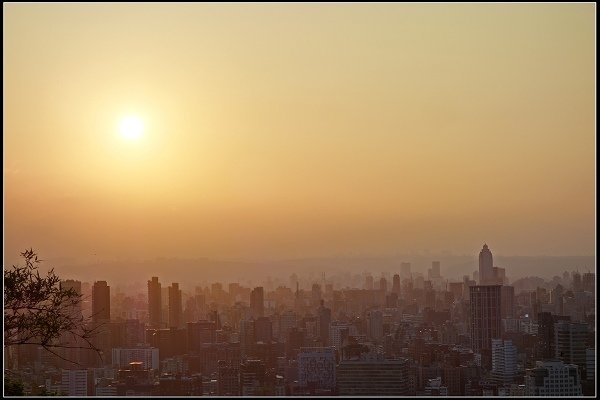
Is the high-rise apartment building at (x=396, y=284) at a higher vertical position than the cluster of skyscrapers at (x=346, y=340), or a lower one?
higher

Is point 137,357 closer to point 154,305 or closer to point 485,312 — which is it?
point 154,305

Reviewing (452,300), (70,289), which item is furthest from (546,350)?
(70,289)

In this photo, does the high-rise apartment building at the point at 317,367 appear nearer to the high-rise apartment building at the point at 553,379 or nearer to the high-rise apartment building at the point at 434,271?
the high-rise apartment building at the point at 434,271

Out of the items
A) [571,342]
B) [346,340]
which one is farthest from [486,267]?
[346,340]

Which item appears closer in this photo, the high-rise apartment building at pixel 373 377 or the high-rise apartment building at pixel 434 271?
the high-rise apartment building at pixel 373 377

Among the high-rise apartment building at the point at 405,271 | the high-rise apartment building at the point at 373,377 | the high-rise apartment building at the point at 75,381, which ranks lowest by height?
the high-rise apartment building at the point at 373,377

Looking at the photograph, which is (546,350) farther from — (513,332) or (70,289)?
(70,289)

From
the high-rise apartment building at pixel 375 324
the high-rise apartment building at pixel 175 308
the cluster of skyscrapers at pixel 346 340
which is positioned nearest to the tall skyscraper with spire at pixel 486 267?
the cluster of skyscrapers at pixel 346 340
